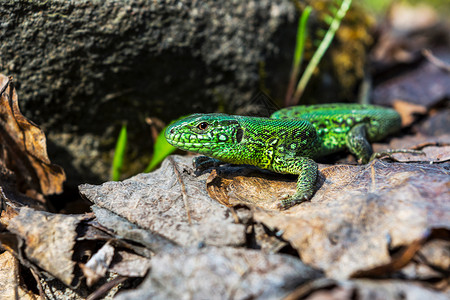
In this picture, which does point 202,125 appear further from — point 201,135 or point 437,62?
point 437,62

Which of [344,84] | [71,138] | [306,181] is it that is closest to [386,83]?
[344,84]

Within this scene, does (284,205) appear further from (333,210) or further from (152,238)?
(152,238)

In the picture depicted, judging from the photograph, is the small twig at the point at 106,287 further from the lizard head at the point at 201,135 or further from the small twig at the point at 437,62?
the small twig at the point at 437,62

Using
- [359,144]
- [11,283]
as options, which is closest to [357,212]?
[359,144]

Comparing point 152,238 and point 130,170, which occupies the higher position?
point 152,238

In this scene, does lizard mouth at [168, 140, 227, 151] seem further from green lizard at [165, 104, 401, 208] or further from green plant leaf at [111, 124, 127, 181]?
green plant leaf at [111, 124, 127, 181]

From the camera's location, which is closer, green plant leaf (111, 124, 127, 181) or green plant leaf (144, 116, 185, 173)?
green plant leaf (144, 116, 185, 173)

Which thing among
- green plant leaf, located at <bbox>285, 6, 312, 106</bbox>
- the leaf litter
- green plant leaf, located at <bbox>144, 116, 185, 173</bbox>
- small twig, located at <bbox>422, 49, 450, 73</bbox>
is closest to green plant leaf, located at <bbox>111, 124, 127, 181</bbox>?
green plant leaf, located at <bbox>144, 116, 185, 173</bbox>
